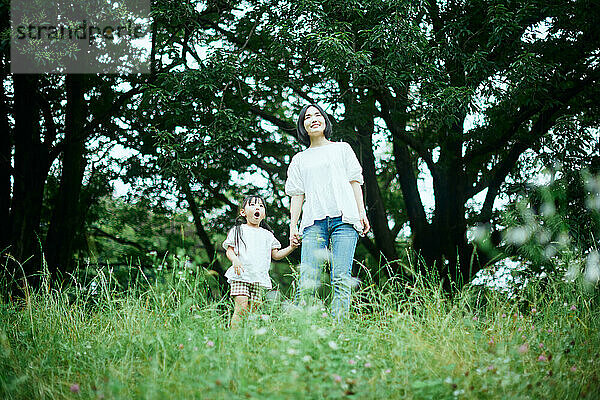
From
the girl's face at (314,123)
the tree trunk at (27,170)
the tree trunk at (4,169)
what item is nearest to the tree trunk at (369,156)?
the girl's face at (314,123)

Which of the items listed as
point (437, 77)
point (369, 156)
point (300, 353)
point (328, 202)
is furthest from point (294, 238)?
point (369, 156)

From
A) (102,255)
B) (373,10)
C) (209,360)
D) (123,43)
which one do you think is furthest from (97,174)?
(209,360)

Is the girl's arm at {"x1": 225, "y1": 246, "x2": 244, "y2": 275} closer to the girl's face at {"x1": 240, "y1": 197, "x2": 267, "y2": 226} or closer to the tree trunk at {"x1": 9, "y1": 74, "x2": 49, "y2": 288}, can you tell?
the girl's face at {"x1": 240, "y1": 197, "x2": 267, "y2": 226}

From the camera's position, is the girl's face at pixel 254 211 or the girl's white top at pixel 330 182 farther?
the girl's face at pixel 254 211

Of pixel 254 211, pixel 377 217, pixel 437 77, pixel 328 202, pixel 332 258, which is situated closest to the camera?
pixel 332 258

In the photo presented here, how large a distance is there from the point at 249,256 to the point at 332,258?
85 cm

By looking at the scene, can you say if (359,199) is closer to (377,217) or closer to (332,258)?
(332,258)

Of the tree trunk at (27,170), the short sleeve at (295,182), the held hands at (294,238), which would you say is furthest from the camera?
the tree trunk at (27,170)

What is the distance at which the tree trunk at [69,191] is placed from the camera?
10.0m

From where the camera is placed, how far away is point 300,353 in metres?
3.16

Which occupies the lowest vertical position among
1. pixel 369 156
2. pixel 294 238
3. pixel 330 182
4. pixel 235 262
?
pixel 235 262

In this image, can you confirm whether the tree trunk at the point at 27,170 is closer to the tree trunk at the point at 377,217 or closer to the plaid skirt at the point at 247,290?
the tree trunk at the point at 377,217

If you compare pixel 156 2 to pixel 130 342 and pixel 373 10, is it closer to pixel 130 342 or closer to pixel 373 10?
pixel 373 10

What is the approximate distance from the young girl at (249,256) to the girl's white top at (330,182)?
443 mm
